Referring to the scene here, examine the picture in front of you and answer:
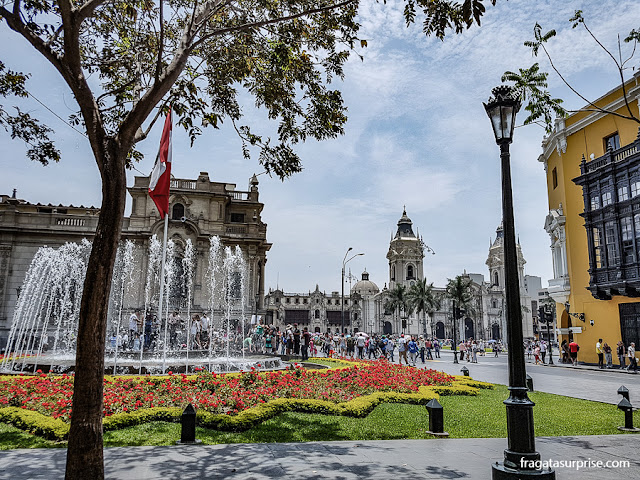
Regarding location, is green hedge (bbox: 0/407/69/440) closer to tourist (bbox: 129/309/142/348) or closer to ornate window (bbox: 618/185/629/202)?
tourist (bbox: 129/309/142/348)

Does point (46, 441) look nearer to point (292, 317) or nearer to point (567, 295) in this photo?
point (567, 295)

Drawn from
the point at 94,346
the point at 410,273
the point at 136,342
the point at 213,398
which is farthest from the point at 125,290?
the point at 410,273

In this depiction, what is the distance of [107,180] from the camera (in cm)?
529

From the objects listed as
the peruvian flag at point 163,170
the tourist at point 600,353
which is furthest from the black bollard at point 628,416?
the tourist at point 600,353

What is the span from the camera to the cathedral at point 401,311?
95.6 metres

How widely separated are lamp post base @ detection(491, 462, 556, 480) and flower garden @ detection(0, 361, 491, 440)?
442 centimetres

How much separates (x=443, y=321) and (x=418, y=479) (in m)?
97.6

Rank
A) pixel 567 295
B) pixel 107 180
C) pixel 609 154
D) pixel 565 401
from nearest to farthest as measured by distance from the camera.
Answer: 1. pixel 107 180
2. pixel 565 401
3. pixel 609 154
4. pixel 567 295

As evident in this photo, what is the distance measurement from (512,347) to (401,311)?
296ft

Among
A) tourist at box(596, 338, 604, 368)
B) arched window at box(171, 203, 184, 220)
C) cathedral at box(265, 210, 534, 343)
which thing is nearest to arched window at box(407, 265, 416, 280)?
cathedral at box(265, 210, 534, 343)

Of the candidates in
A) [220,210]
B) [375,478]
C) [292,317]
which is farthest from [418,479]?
[292,317]

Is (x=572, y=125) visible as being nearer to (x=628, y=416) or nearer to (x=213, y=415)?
(x=628, y=416)

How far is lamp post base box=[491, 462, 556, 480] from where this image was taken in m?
4.62

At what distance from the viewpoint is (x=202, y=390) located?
33.1ft
